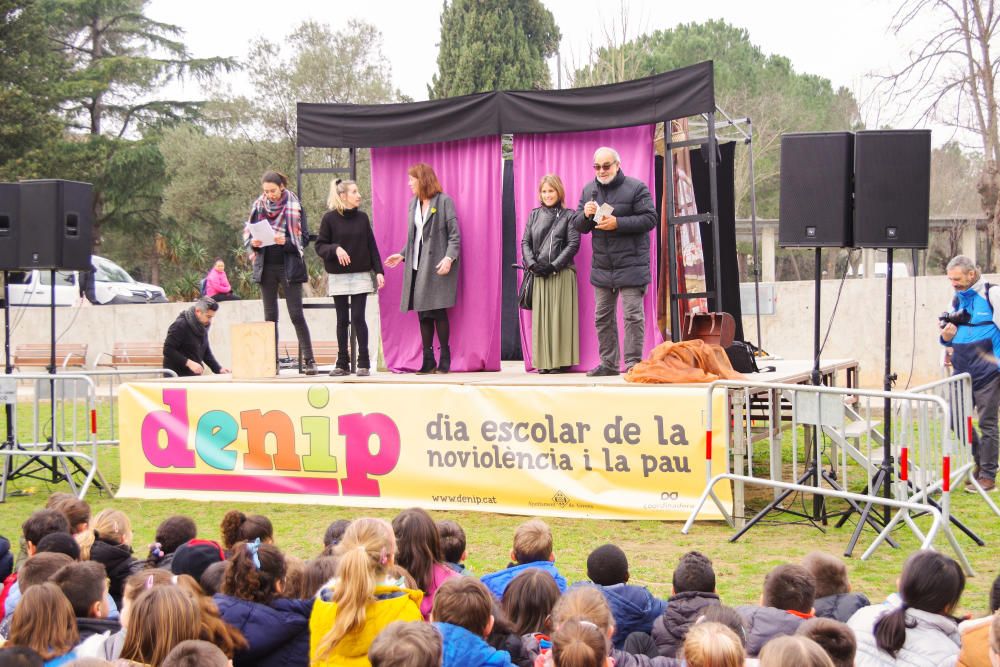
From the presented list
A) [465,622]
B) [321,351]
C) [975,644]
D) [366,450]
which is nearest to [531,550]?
[465,622]

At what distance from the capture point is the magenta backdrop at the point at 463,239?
1053 centimetres

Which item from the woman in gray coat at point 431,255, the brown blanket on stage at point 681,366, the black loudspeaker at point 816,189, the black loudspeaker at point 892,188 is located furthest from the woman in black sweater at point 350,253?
the black loudspeaker at point 892,188

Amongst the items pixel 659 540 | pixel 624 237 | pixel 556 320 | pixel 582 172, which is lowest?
pixel 659 540

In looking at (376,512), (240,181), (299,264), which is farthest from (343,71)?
(376,512)

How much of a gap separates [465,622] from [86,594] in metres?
1.35

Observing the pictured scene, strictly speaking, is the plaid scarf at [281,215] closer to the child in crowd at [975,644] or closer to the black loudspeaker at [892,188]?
the black loudspeaker at [892,188]

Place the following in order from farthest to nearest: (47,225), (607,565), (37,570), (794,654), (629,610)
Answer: (47,225)
(607,565)
(629,610)
(37,570)
(794,654)

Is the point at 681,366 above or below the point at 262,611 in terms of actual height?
above

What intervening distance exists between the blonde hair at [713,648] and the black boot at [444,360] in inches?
283

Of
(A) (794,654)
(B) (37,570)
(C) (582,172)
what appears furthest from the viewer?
(C) (582,172)

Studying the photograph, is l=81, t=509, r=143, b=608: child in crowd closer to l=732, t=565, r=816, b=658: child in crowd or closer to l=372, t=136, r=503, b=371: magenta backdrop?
l=732, t=565, r=816, b=658: child in crowd

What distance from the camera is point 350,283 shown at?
9961mm

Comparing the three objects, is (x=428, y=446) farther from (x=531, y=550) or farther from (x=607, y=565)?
(x=607, y=565)

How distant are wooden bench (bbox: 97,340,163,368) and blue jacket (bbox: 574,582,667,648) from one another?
54.9 ft
